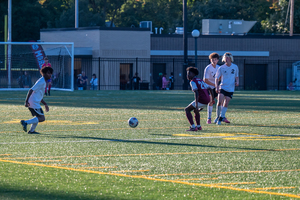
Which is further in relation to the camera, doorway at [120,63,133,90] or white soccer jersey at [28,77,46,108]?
doorway at [120,63,133,90]

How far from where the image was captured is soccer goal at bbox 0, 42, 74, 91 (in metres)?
29.9

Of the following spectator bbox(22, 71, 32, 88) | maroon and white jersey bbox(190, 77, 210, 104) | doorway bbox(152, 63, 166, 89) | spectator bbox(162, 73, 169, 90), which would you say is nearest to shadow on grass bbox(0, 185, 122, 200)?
maroon and white jersey bbox(190, 77, 210, 104)

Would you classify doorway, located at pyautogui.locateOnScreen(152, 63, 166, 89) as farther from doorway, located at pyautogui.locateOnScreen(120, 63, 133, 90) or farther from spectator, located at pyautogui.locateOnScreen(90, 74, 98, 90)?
spectator, located at pyautogui.locateOnScreen(90, 74, 98, 90)

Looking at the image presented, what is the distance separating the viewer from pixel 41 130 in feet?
35.9

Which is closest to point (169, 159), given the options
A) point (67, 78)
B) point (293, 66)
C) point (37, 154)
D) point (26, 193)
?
point (37, 154)

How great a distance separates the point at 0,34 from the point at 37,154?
53839mm

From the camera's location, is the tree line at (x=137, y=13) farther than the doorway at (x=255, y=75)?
Yes

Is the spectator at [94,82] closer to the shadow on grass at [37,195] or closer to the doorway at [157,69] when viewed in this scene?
the doorway at [157,69]

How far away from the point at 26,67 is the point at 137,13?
39449 mm

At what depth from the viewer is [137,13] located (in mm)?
69000

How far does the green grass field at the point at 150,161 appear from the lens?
5129mm

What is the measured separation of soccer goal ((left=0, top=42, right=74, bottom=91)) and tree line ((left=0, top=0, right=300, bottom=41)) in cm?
2264

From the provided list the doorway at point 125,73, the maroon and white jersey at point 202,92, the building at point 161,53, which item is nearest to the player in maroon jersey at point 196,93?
the maroon and white jersey at point 202,92

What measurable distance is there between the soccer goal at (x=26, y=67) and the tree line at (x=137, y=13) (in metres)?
22.6
